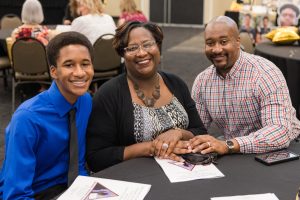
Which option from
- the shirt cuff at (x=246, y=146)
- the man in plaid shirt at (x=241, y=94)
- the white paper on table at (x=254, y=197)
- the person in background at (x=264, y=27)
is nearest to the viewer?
the white paper on table at (x=254, y=197)

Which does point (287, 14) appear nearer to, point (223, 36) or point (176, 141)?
point (223, 36)

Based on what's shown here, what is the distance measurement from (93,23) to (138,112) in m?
3.35

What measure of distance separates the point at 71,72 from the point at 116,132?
367 millimetres

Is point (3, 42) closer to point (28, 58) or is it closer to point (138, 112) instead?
point (28, 58)

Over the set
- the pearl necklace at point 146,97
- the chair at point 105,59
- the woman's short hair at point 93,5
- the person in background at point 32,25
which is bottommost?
the chair at point 105,59

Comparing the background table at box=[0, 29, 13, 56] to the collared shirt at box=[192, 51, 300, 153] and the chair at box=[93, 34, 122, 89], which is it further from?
the collared shirt at box=[192, 51, 300, 153]

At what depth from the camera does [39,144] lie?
66.3 inches

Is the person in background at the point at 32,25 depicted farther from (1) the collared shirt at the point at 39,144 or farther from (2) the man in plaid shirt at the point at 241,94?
(1) the collared shirt at the point at 39,144

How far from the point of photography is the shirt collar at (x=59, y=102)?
1.72 meters

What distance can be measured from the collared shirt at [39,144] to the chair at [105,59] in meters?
2.83

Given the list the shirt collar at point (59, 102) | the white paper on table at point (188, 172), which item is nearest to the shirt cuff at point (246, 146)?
the white paper on table at point (188, 172)

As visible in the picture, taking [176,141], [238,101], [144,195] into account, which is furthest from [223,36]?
[144,195]

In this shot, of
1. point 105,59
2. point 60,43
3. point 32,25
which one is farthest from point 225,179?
point 32,25

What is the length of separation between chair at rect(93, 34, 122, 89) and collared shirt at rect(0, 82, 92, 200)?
283 cm
